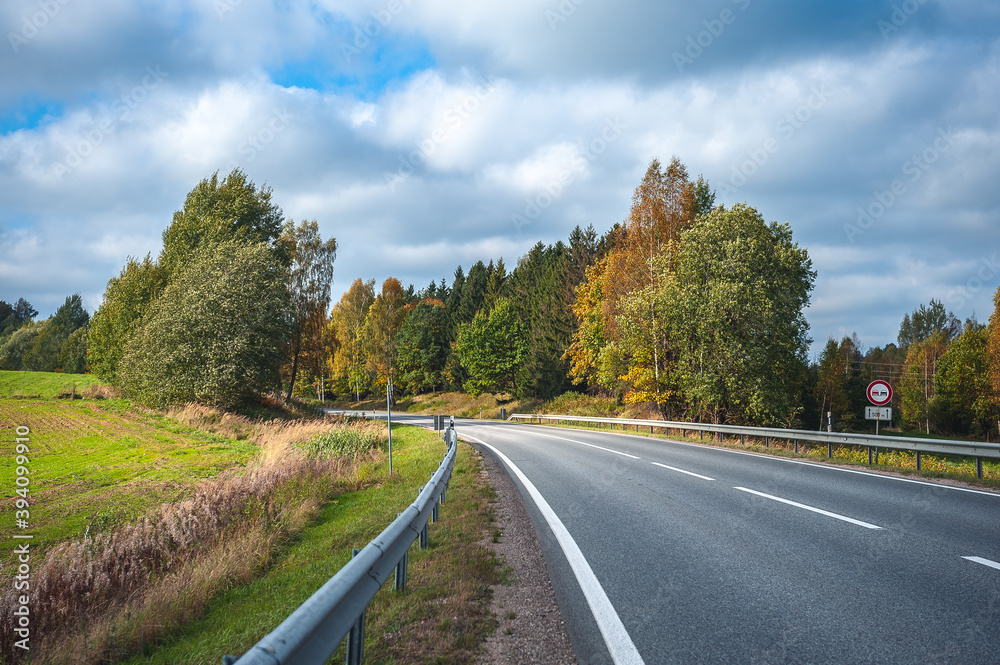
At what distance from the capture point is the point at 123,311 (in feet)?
119

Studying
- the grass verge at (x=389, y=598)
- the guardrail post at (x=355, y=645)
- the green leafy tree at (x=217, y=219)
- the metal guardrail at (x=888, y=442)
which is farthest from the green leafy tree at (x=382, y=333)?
the guardrail post at (x=355, y=645)

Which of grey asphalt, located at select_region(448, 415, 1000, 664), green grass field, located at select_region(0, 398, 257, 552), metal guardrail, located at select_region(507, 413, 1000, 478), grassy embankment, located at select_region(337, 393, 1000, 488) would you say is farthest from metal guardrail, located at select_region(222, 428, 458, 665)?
metal guardrail, located at select_region(507, 413, 1000, 478)

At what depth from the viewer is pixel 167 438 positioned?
19.3 metres

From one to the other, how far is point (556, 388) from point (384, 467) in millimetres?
31829

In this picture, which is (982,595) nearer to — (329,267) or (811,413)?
(329,267)

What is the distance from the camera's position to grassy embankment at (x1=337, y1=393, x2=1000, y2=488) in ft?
41.8

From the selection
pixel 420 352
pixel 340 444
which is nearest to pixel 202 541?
pixel 340 444

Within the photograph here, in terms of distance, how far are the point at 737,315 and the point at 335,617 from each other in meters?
23.3

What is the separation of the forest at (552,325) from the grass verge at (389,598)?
505 centimetres

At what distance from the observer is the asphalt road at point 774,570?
326 centimetres

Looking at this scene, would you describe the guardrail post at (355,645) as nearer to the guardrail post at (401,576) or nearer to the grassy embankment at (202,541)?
the grassy embankment at (202,541)

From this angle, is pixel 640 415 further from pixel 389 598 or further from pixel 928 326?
pixel 928 326

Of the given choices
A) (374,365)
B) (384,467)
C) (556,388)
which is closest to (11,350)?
(374,365)

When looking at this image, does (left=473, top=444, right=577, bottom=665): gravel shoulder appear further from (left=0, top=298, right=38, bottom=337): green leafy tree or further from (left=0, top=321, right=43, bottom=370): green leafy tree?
(left=0, top=298, right=38, bottom=337): green leafy tree
